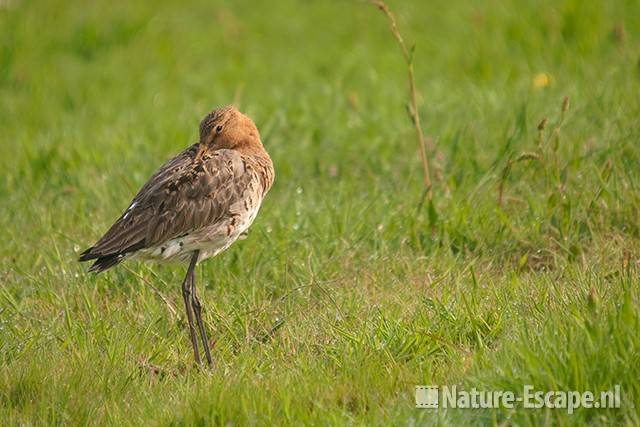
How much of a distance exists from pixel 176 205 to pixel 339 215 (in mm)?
1197

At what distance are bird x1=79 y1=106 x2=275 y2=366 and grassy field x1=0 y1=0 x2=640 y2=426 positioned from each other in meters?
0.27

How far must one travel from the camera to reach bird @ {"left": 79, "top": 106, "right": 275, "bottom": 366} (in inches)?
202

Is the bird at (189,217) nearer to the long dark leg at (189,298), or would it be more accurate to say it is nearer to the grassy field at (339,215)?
the long dark leg at (189,298)

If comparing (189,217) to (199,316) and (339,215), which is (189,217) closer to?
(199,316)

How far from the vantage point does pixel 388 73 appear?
29.8ft

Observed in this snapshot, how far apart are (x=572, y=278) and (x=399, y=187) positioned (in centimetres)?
176

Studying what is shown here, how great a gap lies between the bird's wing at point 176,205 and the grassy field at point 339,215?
1.26 ft

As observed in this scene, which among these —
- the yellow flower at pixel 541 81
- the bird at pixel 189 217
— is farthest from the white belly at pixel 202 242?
the yellow flower at pixel 541 81

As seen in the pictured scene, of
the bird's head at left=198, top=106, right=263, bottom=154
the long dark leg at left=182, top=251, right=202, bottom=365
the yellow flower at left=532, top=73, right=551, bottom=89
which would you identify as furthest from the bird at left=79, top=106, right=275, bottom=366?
the yellow flower at left=532, top=73, right=551, bottom=89

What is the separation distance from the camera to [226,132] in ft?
18.9

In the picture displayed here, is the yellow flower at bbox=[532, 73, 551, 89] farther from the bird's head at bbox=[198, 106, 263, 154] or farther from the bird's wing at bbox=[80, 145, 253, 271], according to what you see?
the bird's wing at bbox=[80, 145, 253, 271]

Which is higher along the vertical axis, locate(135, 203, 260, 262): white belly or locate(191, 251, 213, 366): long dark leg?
locate(135, 203, 260, 262): white belly

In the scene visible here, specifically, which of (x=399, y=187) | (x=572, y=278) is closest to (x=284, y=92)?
(x=399, y=187)

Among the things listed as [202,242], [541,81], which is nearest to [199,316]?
[202,242]
